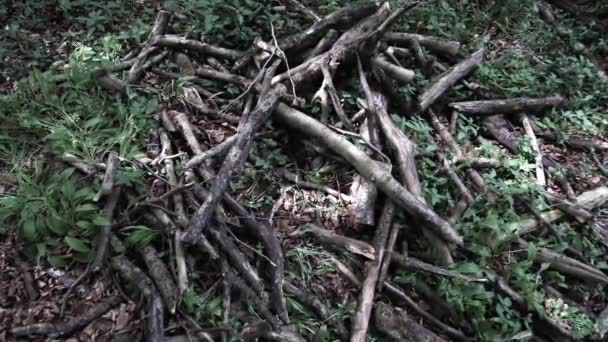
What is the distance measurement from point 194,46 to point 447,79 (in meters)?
2.71

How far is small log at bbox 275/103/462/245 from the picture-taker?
11.2 feet

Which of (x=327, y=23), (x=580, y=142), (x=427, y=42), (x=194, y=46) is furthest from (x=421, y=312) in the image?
(x=194, y=46)

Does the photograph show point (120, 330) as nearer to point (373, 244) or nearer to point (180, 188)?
point (180, 188)

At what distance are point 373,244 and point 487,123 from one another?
2059 mm

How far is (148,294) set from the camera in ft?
9.97

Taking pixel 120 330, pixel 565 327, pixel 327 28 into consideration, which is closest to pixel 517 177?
pixel 565 327

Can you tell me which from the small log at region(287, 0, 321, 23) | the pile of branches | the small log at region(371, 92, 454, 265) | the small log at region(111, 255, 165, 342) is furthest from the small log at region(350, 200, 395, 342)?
the small log at region(287, 0, 321, 23)

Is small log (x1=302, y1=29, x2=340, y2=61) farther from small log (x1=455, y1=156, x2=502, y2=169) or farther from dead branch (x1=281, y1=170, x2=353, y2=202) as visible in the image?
small log (x1=455, y1=156, x2=502, y2=169)

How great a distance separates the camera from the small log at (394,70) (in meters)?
4.33

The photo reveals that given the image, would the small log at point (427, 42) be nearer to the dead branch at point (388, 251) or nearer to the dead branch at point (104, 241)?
the dead branch at point (388, 251)

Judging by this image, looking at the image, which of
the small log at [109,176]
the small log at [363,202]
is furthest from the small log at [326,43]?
the small log at [109,176]

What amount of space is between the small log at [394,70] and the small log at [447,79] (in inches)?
9.7

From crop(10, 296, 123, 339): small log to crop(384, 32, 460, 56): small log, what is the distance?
3933 mm

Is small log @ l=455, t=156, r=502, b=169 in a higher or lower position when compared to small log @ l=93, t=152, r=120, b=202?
higher
